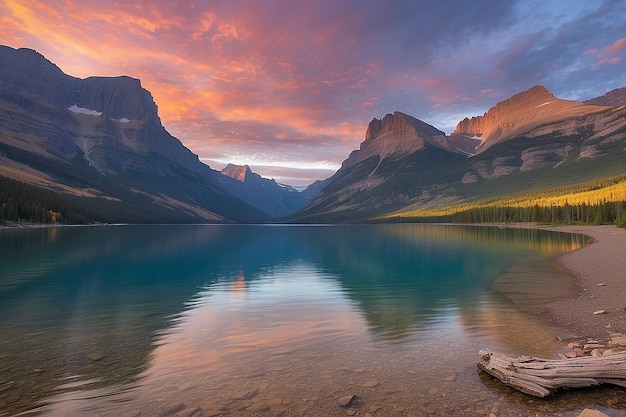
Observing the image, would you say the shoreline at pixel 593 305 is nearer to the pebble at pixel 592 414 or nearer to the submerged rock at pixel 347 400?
the pebble at pixel 592 414

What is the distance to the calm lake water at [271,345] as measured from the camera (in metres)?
15.4

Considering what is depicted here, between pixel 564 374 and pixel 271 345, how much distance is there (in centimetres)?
1577

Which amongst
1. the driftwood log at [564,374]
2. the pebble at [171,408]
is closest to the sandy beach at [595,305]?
the driftwood log at [564,374]

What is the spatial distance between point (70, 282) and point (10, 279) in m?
8.63

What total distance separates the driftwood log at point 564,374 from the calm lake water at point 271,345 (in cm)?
46

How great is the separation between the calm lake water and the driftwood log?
18.1 inches

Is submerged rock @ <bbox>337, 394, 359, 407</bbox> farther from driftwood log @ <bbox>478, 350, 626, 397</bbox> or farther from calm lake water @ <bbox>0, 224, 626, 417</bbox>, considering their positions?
driftwood log @ <bbox>478, 350, 626, 397</bbox>

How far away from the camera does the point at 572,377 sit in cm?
1534

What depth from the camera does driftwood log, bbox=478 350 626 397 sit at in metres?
15.3

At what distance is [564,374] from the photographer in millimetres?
15359

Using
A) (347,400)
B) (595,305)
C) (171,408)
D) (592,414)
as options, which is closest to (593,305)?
(595,305)

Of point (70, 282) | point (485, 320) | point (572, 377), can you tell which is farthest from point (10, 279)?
point (572, 377)

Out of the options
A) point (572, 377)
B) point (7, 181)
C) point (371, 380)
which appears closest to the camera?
point (572, 377)

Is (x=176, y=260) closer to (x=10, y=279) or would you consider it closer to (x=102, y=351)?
(x=10, y=279)
